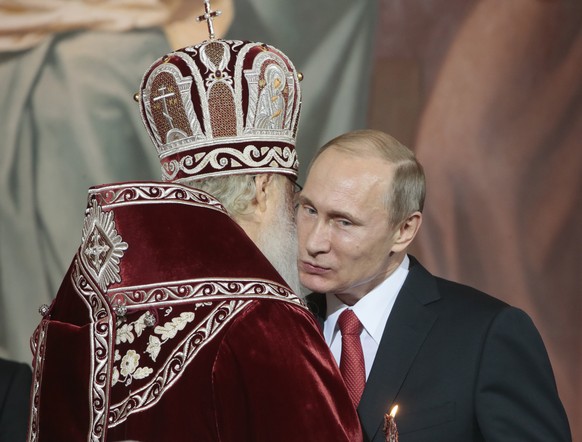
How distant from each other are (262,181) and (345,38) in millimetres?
2620

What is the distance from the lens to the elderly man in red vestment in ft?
8.12

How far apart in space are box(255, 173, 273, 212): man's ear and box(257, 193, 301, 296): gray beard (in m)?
0.05

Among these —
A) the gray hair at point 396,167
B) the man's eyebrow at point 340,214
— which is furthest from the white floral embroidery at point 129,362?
the gray hair at point 396,167

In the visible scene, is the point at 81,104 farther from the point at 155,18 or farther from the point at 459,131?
the point at 459,131

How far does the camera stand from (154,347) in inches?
98.7

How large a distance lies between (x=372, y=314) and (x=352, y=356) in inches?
6.7

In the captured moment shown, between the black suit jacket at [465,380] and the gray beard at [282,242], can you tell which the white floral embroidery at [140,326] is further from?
the black suit jacket at [465,380]

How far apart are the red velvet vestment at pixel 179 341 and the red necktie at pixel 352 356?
0.48m

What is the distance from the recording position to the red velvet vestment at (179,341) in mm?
2475

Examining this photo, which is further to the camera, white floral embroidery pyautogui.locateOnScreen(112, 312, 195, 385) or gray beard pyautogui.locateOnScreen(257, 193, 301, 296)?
gray beard pyautogui.locateOnScreen(257, 193, 301, 296)

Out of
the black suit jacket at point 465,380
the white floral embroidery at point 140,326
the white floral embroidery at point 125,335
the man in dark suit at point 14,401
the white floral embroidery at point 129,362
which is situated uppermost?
the white floral embroidery at point 140,326

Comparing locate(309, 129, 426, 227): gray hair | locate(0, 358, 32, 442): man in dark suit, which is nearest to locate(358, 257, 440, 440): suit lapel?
locate(309, 129, 426, 227): gray hair

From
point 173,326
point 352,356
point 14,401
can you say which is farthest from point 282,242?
point 14,401

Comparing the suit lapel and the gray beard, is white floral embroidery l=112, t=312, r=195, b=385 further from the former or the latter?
the suit lapel
